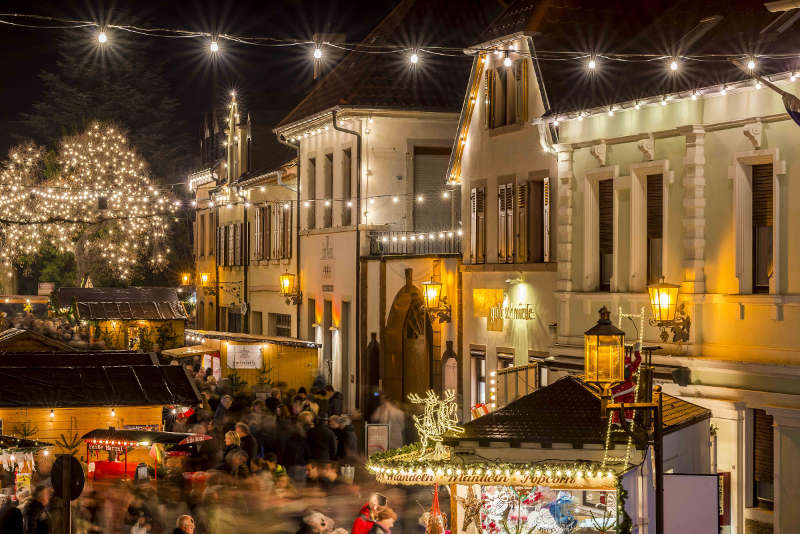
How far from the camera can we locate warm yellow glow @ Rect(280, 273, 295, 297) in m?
35.3

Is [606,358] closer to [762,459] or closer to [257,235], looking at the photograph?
[762,459]

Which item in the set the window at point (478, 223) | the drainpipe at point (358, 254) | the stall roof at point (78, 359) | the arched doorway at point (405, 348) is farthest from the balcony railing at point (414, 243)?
the stall roof at point (78, 359)

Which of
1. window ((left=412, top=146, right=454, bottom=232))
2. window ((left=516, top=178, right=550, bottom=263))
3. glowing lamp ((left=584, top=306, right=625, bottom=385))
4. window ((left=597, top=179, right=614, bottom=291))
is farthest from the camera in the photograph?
window ((left=412, top=146, right=454, bottom=232))

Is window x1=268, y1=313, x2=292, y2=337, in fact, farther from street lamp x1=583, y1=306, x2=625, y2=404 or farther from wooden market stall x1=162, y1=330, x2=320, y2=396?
street lamp x1=583, y1=306, x2=625, y2=404

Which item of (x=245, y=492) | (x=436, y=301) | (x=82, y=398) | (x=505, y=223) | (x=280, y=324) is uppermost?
(x=505, y=223)

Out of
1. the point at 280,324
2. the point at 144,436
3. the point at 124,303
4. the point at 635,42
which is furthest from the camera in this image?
the point at 124,303

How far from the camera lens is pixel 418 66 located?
1219 inches

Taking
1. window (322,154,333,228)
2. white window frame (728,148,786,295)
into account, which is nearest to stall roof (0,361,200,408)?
white window frame (728,148,786,295)

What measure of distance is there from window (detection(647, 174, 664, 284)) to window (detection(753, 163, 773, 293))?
65.7 inches

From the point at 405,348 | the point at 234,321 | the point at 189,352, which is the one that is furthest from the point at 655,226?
the point at 234,321

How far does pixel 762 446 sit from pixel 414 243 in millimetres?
13666

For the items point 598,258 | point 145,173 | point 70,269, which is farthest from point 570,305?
point 70,269

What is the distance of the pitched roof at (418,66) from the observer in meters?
30.5

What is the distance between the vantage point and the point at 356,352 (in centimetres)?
3067
